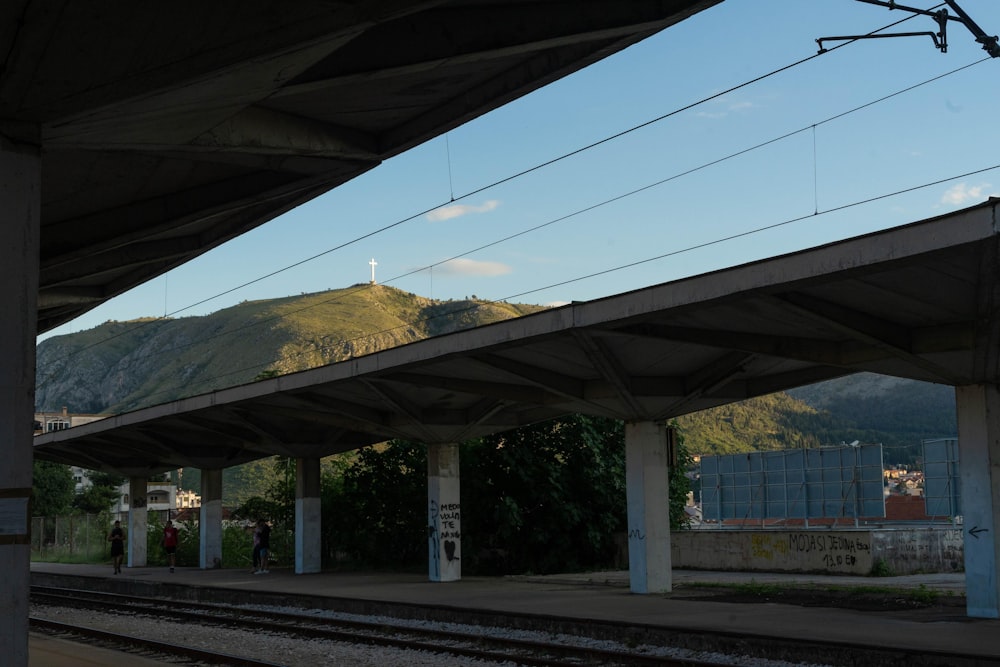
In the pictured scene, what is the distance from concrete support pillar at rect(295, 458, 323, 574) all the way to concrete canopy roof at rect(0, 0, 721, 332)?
17.5 metres

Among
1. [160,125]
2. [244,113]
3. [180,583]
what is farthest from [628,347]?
[180,583]

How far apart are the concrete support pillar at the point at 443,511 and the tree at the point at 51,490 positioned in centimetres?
6170

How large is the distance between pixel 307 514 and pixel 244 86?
24.7m

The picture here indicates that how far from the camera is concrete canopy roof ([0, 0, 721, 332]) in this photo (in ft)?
23.6

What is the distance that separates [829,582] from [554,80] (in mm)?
16757

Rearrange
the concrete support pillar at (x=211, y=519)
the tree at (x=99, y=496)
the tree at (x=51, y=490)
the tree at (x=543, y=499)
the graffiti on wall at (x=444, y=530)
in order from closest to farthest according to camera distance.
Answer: the graffiti on wall at (x=444, y=530) < the tree at (x=543, y=499) < the concrete support pillar at (x=211, y=519) < the tree at (x=51, y=490) < the tree at (x=99, y=496)

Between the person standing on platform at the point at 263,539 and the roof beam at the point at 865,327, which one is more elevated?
the roof beam at the point at 865,327

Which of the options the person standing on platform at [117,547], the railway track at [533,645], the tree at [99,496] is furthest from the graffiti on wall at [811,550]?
the tree at [99,496]

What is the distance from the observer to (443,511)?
2675 cm

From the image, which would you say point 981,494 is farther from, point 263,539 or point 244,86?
point 263,539

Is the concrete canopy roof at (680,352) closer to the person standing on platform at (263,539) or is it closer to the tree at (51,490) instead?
the person standing on platform at (263,539)

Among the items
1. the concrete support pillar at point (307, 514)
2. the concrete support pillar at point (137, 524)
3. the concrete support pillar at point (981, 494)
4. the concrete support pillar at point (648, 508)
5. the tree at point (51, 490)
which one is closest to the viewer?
the concrete support pillar at point (981, 494)

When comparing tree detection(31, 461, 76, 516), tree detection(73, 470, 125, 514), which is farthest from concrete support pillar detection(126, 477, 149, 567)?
tree detection(73, 470, 125, 514)

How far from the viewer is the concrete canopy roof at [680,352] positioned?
13.1m
